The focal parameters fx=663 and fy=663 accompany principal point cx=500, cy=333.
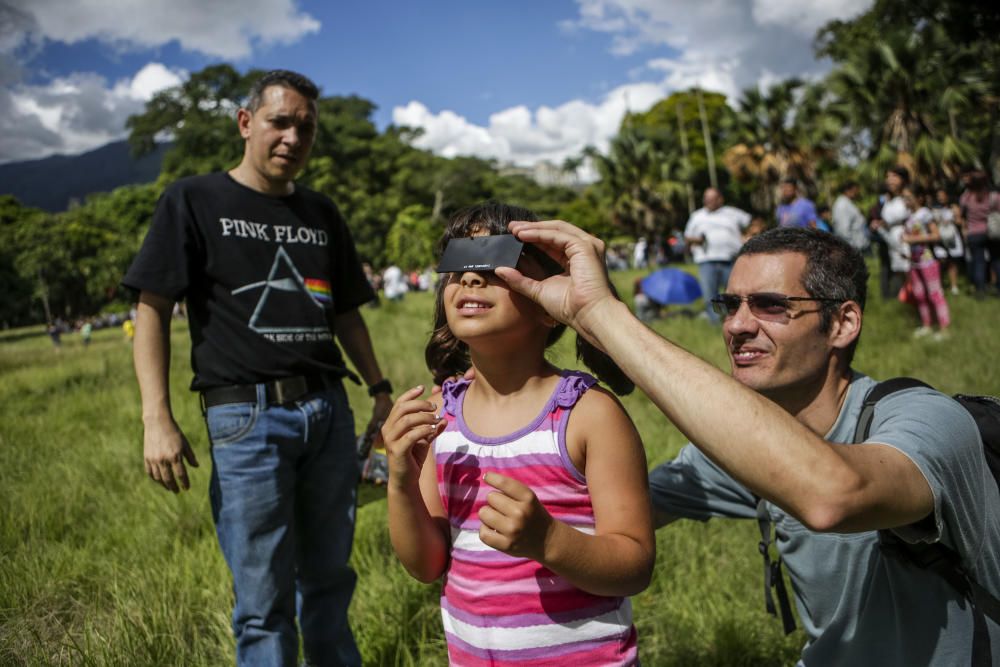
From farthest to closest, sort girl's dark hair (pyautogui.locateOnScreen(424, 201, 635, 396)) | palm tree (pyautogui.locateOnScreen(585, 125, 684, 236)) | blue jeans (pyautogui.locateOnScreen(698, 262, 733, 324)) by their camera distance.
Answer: palm tree (pyautogui.locateOnScreen(585, 125, 684, 236))
blue jeans (pyautogui.locateOnScreen(698, 262, 733, 324))
girl's dark hair (pyautogui.locateOnScreen(424, 201, 635, 396))

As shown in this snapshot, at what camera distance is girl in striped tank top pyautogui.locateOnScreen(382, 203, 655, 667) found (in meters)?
1.41

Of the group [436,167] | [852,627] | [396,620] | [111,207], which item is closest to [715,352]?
[396,620]

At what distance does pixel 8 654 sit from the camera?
223cm

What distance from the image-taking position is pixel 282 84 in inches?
97.8

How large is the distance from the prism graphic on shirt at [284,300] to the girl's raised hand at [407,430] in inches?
43.5

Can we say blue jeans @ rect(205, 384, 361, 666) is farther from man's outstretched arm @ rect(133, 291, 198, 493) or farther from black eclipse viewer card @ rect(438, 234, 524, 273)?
black eclipse viewer card @ rect(438, 234, 524, 273)

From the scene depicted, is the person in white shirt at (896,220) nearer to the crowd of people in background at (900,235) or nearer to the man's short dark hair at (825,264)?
the crowd of people in background at (900,235)

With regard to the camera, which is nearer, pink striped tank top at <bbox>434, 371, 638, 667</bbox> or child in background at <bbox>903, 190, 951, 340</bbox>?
pink striped tank top at <bbox>434, 371, 638, 667</bbox>

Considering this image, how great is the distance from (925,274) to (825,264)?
6.82m

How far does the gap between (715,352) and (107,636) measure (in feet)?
21.9

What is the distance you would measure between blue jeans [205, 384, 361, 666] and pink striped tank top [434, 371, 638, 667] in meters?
0.84

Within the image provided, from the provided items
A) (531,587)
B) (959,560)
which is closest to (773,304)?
(959,560)

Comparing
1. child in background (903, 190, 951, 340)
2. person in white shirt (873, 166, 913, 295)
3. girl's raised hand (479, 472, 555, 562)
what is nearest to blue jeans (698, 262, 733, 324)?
person in white shirt (873, 166, 913, 295)

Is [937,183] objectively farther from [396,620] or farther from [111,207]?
[111,207]
